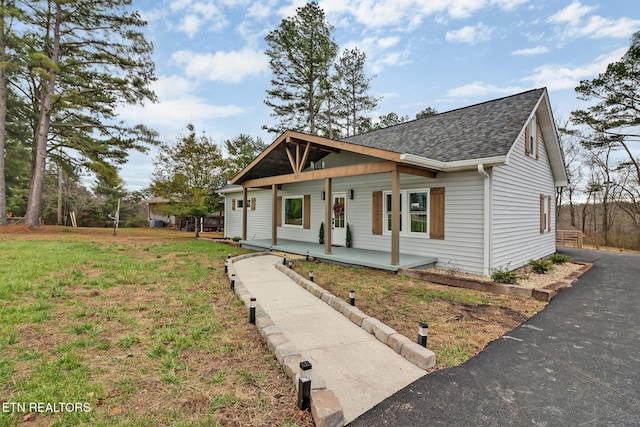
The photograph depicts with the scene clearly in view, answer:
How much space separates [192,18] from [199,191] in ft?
23.7

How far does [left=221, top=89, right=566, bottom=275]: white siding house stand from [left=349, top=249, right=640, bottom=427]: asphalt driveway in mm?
3042

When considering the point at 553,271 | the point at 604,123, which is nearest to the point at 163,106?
the point at 553,271

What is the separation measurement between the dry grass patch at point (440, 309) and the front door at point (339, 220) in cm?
344

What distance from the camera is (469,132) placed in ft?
26.4

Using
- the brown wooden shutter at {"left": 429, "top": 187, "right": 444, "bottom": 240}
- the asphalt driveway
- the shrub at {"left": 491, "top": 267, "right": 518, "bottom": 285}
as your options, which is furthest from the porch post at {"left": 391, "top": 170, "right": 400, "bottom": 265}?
the asphalt driveway

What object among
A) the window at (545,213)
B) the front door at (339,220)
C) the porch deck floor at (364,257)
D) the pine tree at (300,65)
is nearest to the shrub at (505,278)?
the porch deck floor at (364,257)

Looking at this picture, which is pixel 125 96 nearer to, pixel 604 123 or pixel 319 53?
pixel 319 53

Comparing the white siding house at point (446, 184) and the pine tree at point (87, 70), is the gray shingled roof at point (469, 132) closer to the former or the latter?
the white siding house at point (446, 184)

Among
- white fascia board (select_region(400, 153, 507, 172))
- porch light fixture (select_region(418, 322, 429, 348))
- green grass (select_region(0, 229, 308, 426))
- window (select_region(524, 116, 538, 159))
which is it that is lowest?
green grass (select_region(0, 229, 308, 426))

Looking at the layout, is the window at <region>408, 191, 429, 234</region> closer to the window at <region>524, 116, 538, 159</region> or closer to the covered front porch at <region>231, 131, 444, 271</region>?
the covered front porch at <region>231, 131, 444, 271</region>

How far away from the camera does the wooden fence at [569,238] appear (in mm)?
15023

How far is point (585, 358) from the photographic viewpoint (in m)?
3.12

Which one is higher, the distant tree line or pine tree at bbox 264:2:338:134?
pine tree at bbox 264:2:338:134

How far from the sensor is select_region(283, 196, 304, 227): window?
1198cm
